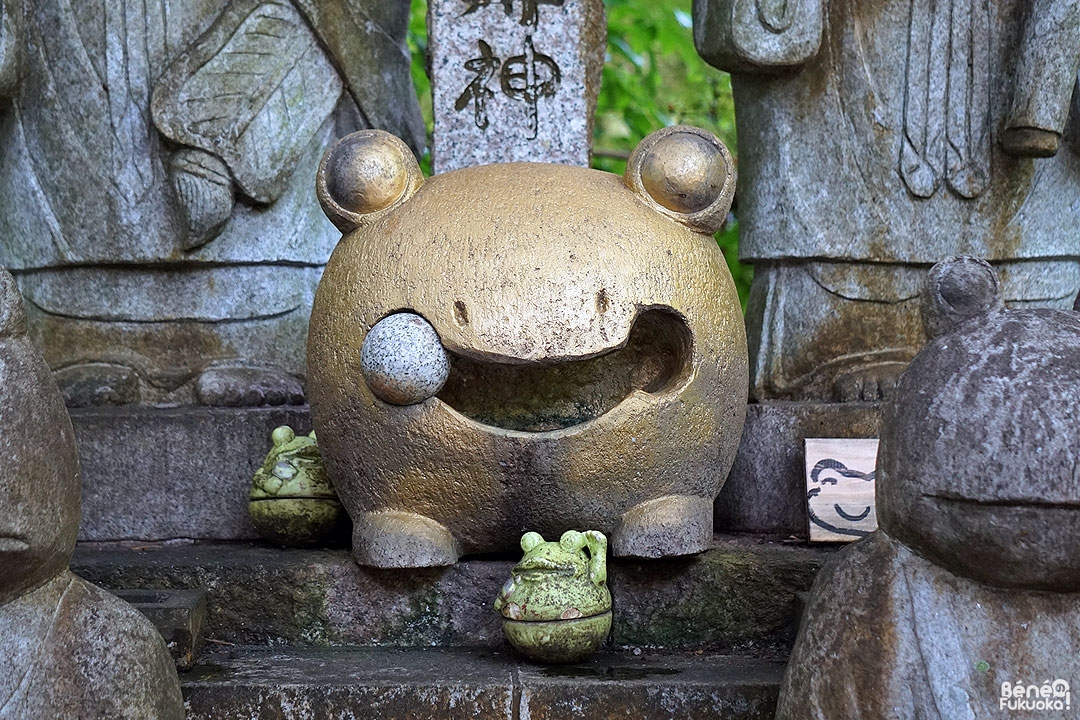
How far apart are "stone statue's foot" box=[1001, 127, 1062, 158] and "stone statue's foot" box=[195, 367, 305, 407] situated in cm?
198

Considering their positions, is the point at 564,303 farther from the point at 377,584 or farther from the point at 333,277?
the point at 377,584

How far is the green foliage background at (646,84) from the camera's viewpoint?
598cm

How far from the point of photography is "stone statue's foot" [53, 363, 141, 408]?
11.8ft

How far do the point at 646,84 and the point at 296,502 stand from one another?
4.13 meters

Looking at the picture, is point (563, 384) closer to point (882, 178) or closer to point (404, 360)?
point (404, 360)

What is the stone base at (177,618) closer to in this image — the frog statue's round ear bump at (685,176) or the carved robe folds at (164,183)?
the carved robe folds at (164,183)

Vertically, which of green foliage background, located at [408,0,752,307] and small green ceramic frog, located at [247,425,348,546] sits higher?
green foliage background, located at [408,0,752,307]

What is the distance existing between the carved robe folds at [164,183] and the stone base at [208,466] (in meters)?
0.29

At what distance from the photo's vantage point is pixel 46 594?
217cm

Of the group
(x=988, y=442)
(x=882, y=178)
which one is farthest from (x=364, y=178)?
(x=882, y=178)

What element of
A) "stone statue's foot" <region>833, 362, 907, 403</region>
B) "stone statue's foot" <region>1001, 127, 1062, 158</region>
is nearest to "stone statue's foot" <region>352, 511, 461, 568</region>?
"stone statue's foot" <region>833, 362, 907, 403</region>

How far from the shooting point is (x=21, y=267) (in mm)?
3809

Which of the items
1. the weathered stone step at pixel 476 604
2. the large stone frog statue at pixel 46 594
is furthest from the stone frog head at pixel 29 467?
the weathered stone step at pixel 476 604

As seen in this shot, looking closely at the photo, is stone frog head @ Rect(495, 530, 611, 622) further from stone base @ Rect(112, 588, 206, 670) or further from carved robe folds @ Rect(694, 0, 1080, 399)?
carved robe folds @ Rect(694, 0, 1080, 399)
